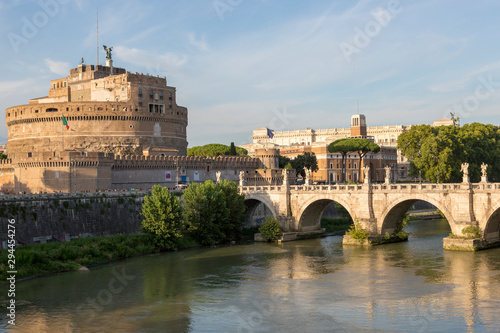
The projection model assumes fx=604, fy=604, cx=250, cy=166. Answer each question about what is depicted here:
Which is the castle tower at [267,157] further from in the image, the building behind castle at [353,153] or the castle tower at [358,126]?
the castle tower at [358,126]

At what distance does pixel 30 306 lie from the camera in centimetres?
3052

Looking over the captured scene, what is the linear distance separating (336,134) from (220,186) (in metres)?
97.6

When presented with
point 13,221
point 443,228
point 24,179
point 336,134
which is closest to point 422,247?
point 443,228

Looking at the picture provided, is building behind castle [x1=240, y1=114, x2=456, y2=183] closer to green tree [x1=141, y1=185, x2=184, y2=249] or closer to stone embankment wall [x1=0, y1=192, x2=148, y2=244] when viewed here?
stone embankment wall [x1=0, y1=192, x2=148, y2=244]

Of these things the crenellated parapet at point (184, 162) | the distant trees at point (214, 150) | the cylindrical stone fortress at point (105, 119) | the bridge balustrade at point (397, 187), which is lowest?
the bridge balustrade at point (397, 187)

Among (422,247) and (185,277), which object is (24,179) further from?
(422,247)

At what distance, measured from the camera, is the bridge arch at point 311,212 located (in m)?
52.7

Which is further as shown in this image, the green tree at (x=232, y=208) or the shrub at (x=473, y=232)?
the green tree at (x=232, y=208)

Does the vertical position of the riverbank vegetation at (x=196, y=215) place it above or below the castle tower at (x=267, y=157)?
below

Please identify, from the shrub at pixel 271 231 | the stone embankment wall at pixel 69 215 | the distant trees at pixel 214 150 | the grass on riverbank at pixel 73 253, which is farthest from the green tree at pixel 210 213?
the distant trees at pixel 214 150

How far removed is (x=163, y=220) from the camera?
155 feet

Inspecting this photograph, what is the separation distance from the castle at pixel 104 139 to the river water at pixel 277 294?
1868 cm

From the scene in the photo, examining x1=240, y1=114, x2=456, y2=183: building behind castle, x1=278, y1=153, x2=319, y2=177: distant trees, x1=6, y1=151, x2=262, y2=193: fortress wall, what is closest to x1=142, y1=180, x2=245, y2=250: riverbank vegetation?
x1=6, y1=151, x2=262, y2=193: fortress wall

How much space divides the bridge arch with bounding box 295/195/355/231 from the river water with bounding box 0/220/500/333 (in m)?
7.73
